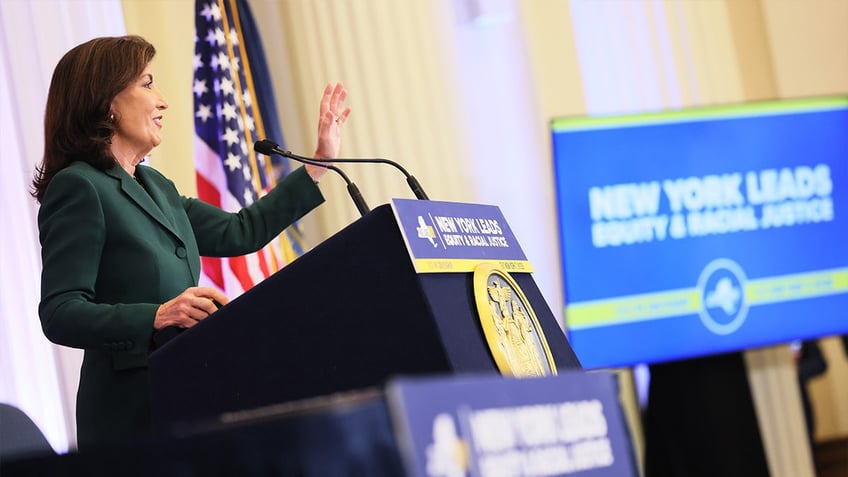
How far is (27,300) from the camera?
369cm

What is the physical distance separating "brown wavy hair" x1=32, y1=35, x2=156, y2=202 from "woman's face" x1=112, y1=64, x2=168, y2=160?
14mm

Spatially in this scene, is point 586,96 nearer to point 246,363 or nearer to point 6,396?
point 6,396

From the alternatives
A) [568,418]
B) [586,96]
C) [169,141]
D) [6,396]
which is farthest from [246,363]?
[586,96]

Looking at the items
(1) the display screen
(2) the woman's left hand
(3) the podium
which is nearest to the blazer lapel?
(2) the woman's left hand

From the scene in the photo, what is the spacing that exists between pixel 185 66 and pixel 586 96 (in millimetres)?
1845

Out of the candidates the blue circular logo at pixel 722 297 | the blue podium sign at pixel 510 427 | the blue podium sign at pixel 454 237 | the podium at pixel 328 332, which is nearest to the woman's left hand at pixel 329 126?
Answer: the blue podium sign at pixel 454 237

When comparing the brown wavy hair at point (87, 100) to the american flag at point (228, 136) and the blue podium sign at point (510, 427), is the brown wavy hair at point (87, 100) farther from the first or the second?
the american flag at point (228, 136)

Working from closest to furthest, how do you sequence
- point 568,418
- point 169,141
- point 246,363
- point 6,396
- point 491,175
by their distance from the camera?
point 568,418, point 246,363, point 6,396, point 169,141, point 491,175

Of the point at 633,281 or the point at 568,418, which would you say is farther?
the point at 633,281

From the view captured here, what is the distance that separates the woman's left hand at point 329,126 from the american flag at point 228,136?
1.70 metres

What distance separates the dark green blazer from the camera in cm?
178

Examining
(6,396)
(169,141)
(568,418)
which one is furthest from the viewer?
(169,141)

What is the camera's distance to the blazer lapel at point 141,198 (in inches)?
78.3

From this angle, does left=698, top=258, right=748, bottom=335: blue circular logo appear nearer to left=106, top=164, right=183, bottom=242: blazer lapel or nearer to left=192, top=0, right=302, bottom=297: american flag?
left=192, top=0, right=302, bottom=297: american flag
